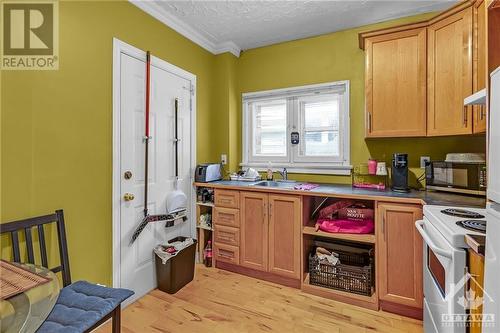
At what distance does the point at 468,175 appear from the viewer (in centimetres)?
176

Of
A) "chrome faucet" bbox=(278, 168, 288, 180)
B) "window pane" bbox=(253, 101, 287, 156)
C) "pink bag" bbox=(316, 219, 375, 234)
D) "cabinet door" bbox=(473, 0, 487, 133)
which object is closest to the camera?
"cabinet door" bbox=(473, 0, 487, 133)

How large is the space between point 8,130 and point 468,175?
3050mm

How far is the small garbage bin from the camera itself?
2.15 metres

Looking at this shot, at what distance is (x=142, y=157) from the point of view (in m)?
2.14

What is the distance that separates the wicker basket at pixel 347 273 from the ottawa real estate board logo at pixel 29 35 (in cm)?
253

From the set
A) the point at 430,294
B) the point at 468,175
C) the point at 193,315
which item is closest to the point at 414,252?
the point at 430,294

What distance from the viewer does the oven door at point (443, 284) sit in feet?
3.11

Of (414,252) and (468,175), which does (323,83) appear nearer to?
(468,175)

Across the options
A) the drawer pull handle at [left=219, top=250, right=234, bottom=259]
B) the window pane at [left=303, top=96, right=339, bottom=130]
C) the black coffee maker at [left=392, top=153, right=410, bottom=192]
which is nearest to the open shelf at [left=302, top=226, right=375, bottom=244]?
the black coffee maker at [left=392, top=153, right=410, bottom=192]

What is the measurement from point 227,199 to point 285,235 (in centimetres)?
72

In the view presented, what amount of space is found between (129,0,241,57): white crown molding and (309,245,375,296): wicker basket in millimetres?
2644

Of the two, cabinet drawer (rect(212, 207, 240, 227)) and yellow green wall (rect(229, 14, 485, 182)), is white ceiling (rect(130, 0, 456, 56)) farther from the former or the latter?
cabinet drawer (rect(212, 207, 240, 227))

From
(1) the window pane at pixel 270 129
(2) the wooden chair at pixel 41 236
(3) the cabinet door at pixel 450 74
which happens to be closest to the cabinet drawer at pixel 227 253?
(1) the window pane at pixel 270 129

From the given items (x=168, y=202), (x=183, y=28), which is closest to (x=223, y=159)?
(x=168, y=202)
